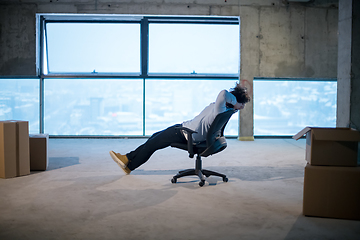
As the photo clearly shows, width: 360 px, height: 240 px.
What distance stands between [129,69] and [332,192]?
6138 millimetres

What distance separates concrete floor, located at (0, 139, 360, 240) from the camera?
209 centimetres

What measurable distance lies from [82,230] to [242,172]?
7.49 feet

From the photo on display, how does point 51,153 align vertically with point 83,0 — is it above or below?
below

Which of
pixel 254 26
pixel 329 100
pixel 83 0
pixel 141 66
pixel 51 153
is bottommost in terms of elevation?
pixel 51 153

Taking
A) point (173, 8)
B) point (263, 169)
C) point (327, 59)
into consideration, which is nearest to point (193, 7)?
point (173, 8)

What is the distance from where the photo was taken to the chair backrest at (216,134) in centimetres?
313

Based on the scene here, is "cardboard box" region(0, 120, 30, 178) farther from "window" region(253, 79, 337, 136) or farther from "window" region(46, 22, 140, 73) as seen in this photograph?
"window" region(253, 79, 337, 136)

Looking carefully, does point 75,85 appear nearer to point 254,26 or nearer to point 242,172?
point 254,26

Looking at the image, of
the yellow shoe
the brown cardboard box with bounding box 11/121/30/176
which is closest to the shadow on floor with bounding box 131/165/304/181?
the yellow shoe

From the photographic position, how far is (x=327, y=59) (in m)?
7.50

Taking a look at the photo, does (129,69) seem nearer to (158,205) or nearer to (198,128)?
(198,128)

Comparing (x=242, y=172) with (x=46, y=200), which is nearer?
(x=46, y=200)

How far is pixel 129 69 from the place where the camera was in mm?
7758

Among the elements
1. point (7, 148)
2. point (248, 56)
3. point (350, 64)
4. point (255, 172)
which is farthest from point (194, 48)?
point (7, 148)
